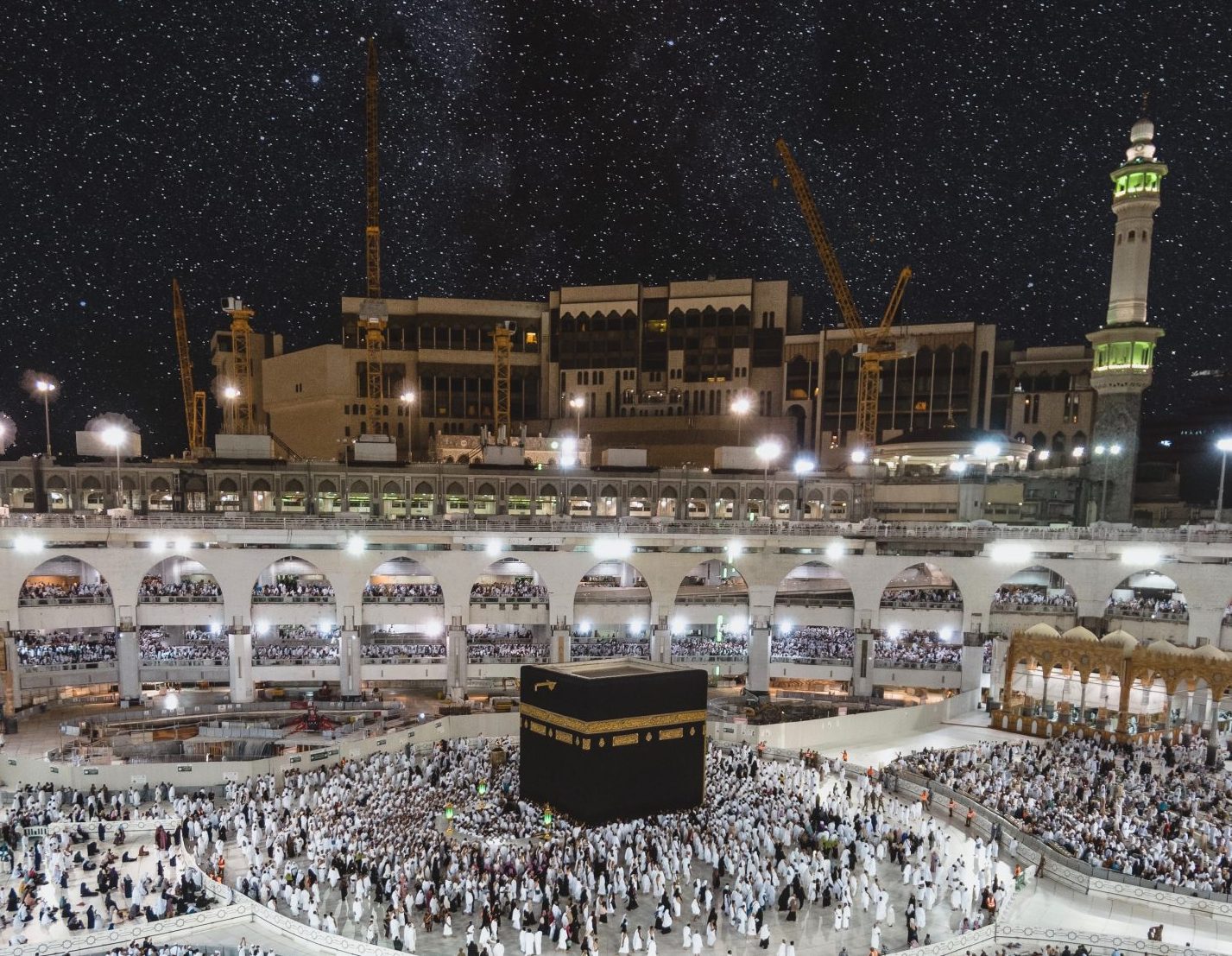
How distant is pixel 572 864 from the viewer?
15727 mm

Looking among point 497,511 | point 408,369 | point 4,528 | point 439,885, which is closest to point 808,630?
point 497,511

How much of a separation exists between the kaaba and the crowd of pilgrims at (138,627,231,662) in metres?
15.9

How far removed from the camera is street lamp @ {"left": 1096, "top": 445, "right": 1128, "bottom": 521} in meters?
41.6

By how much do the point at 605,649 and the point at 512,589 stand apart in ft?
24.8

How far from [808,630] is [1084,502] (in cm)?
2167

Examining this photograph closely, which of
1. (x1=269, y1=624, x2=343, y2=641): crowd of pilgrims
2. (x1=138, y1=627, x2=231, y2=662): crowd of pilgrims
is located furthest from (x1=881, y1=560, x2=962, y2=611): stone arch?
(x1=138, y1=627, x2=231, y2=662): crowd of pilgrims

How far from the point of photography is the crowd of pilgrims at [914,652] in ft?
103

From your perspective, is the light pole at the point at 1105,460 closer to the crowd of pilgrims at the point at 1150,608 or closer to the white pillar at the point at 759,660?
the crowd of pilgrims at the point at 1150,608

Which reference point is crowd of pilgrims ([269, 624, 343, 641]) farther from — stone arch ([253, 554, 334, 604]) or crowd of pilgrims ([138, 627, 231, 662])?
crowd of pilgrims ([138, 627, 231, 662])

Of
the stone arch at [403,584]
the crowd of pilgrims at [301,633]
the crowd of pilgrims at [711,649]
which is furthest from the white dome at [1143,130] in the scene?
the crowd of pilgrims at [301,633]

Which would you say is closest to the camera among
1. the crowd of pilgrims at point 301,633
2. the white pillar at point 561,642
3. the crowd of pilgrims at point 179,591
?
the crowd of pilgrims at point 179,591

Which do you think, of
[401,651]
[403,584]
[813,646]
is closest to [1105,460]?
[813,646]

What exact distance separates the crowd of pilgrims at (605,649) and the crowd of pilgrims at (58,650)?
1786 cm

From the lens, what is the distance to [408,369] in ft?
195
